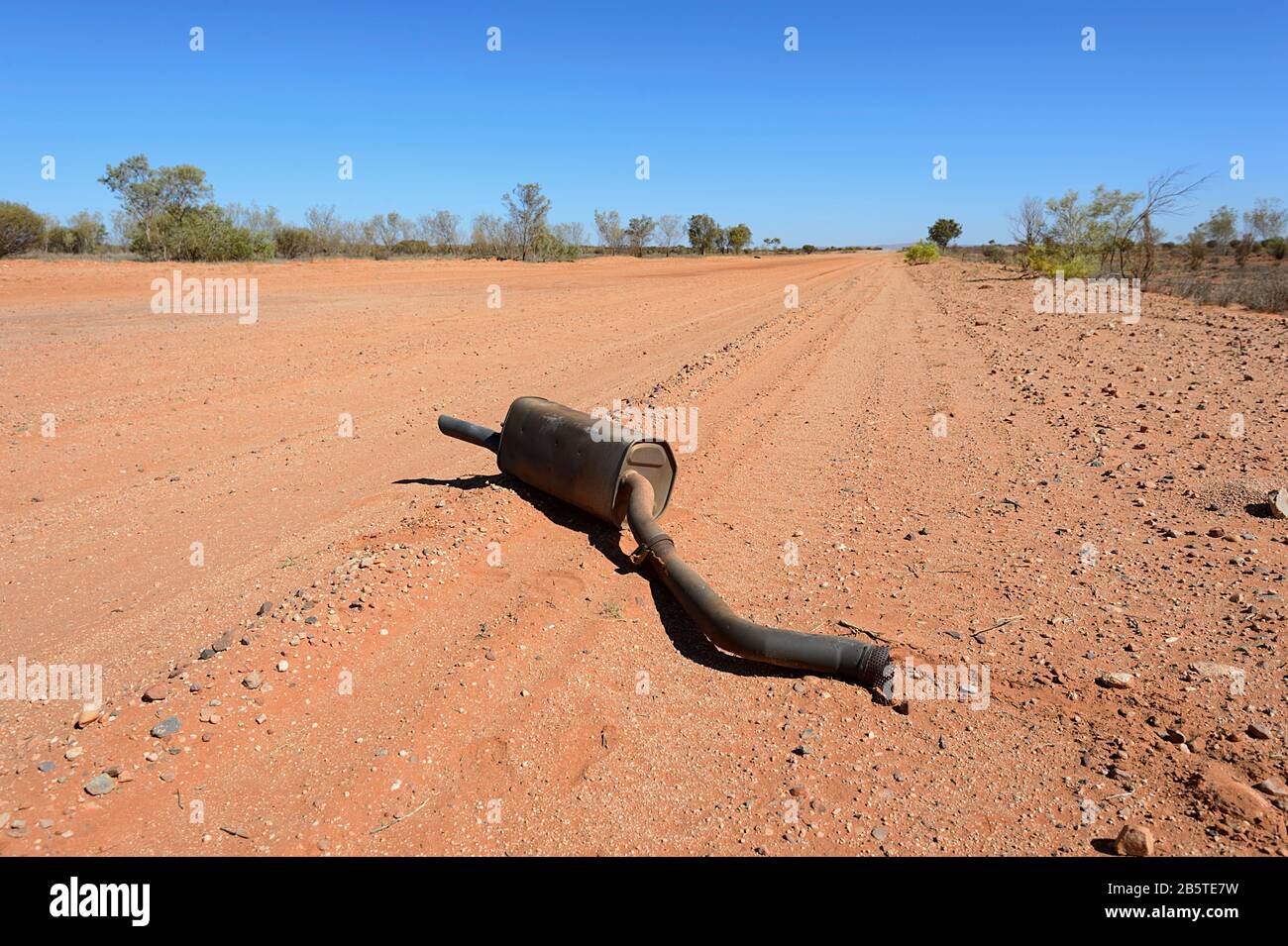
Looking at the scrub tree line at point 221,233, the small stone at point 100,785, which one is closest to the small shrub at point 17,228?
the scrub tree line at point 221,233

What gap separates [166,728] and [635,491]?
9.15 feet

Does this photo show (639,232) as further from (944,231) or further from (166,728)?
(166,728)

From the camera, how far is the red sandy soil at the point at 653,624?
2.81 metres

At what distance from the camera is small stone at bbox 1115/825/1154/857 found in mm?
2535

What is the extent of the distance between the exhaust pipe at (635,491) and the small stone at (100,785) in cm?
258

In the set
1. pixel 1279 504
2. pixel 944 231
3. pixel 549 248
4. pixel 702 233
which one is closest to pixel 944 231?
pixel 944 231

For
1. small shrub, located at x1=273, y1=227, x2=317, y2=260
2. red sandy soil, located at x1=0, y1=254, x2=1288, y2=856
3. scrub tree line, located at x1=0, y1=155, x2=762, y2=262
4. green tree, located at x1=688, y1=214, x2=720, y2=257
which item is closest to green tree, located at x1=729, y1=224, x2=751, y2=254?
green tree, located at x1=688, y1=214, x2=720, y2=257

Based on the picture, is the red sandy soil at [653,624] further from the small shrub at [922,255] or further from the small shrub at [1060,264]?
the small shrub at [922,255]

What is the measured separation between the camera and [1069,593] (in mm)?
4312

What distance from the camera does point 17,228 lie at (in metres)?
32.4

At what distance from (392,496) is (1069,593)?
4.92 metres
